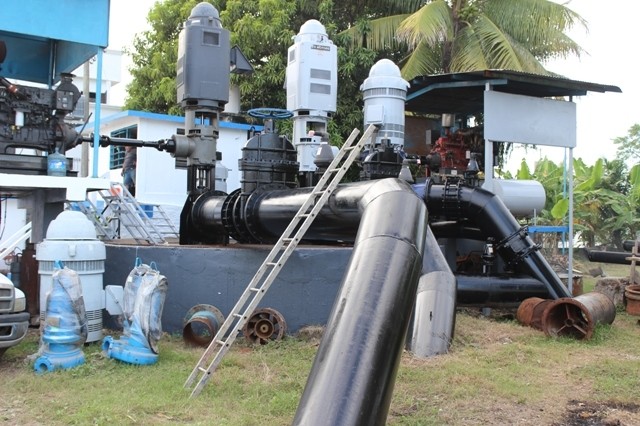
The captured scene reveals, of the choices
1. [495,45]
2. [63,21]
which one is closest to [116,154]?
[495,45]

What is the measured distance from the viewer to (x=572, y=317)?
8156mm

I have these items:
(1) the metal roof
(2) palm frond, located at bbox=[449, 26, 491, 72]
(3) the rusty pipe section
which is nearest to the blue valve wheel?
(1) the metal roof

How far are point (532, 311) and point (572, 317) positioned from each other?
0.52 m

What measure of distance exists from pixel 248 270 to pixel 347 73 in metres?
11.0

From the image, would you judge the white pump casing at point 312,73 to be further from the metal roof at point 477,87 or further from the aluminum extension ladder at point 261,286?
the aluminum extension ladder at point 261,286

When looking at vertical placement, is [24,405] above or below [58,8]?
below

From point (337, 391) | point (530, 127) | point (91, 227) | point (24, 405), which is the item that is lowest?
point (24, 405)

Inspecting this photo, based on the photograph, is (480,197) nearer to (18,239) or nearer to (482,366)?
(482,366)

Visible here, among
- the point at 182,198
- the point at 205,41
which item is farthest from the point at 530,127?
the point at 182,198

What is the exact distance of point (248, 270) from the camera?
25.8ft

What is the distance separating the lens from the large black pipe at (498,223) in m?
9.09

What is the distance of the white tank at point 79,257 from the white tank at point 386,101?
16.9ft

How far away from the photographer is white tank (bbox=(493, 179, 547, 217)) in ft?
36.6

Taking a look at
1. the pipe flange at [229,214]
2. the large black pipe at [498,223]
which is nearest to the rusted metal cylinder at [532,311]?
the large black pipe at [498,223]
